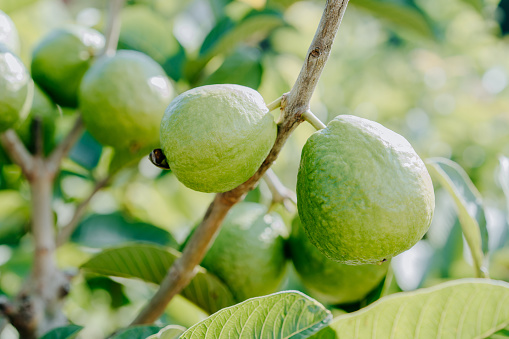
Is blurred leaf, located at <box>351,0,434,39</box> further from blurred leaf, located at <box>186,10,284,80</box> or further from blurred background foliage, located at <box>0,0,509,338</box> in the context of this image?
blurred leaf, located at <box>186,10,284,80</box>

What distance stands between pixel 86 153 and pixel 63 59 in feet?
1.42

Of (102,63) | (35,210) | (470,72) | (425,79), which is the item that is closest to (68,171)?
(35,210)

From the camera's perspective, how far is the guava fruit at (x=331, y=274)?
0.94 m

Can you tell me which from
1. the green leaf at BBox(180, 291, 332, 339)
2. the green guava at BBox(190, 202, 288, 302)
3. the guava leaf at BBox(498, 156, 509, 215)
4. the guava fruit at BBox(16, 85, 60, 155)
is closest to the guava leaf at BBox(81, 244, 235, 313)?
the green guava at BBox(190, 202, 288, 302)

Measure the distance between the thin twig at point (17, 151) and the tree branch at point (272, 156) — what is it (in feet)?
1.62

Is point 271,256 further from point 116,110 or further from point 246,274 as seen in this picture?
point 116,110

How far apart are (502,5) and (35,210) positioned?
4637 millimetres

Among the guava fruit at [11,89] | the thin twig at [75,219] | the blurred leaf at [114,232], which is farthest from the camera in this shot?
A: the blurred leaf at [114,232]

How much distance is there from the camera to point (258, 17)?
1.34 meters

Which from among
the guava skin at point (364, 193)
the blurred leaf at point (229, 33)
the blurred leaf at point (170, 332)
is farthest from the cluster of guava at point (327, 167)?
the blurred leaf at point (229, 33)

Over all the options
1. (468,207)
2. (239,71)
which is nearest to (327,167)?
(468,207)

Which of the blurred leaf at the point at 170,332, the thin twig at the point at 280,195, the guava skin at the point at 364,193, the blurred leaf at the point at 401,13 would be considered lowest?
the blurred leaf at the point at 170,332

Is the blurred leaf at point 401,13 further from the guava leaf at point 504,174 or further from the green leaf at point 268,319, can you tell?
the green leaf at point 268,319

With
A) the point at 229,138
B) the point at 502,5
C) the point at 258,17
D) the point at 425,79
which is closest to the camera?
the point at 229,138
